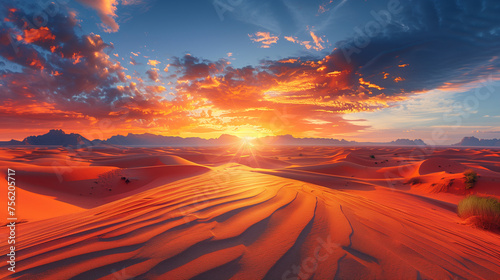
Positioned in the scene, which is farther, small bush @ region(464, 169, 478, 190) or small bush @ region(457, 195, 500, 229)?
small bush @ region(464, 169, 478, 190)

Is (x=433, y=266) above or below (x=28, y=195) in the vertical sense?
above

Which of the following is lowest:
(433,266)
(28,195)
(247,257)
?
(28,195)

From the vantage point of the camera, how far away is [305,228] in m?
2.48

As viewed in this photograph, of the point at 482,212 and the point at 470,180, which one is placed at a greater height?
the point at 482,212

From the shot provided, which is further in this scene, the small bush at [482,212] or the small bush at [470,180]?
the small bush at [470,180]

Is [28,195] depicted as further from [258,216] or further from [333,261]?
[333,261]

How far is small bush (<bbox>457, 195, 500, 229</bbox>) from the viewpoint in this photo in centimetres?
404

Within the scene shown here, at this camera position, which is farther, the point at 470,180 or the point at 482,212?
the point at 470,180

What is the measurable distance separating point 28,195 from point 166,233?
26.6ft

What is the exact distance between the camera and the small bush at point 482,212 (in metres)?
4.04

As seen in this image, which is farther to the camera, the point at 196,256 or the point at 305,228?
the point at 305,228

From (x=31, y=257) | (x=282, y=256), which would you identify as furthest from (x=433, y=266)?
(x=31, y=257)

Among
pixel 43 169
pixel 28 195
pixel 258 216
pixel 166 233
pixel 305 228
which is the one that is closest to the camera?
pixel 166 233

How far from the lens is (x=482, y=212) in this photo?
13.9 ft
